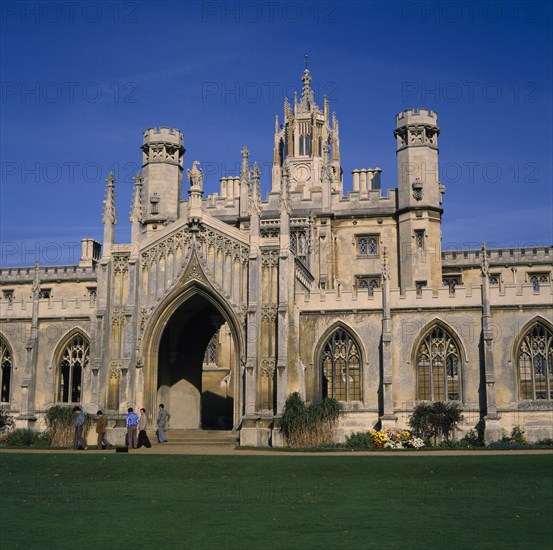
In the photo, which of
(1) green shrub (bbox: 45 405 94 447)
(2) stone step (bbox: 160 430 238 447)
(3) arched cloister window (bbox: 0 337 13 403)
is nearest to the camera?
(2) stone step (bbox: 160 430 238 447)

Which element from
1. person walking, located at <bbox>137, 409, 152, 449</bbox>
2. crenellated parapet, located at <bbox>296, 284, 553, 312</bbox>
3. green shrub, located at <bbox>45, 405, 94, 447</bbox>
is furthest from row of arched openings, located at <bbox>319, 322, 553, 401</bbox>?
green shrub, located at <bbox>45, 405, 94, 447</bbox>

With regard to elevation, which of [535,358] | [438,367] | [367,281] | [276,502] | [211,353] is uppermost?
[367,281]

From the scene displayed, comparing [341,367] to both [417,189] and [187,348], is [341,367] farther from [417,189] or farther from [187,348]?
[417,189]

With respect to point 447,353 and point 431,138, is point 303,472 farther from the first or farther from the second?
point 431,138

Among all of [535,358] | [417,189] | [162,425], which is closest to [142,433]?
[162,425]

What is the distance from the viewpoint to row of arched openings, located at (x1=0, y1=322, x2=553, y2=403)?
3014cm

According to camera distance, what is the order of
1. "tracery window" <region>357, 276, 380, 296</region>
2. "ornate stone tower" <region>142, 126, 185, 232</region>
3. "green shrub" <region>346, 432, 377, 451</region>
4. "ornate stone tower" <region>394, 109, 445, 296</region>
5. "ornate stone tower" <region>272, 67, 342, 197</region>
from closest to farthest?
1. "green shrub" <region>346, 432, 377, 451</region>
2. "ornate stone tower" <region>394, 109, 445, 296</region>
3. "tracery window" <region>357, 276, 380, 296</region>
4. "ornate stone tower" <region>142, 126, 185, 232</region>
5. "ornate stone tower" <region>272, 67, 342, 197</region>

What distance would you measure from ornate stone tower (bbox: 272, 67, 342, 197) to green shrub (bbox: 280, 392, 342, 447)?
36.1m

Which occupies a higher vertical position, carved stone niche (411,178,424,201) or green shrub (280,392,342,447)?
carved stone niche (411,178,424,201)

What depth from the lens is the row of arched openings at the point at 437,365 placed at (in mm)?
30141

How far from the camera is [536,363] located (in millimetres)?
30297

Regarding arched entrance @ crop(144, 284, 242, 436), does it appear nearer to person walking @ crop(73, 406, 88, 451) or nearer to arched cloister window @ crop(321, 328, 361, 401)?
arched cloister window @ crop(321, 328, 361, 401)

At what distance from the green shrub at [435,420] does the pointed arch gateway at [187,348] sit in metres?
6.38

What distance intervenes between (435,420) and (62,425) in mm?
13416
